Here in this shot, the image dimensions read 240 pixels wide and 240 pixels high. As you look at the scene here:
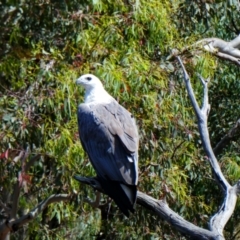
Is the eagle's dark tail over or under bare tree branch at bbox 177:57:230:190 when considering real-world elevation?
under

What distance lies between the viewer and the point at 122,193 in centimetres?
470

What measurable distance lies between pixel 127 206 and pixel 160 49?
267cm

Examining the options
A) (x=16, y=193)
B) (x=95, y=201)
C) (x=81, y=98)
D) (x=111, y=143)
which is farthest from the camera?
(x=16, y=193)

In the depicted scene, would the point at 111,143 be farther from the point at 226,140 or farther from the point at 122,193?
the point at 226,140

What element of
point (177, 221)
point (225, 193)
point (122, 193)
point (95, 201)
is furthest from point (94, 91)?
point (177, 221)

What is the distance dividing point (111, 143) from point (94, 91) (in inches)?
24.1

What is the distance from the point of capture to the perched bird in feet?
15.6

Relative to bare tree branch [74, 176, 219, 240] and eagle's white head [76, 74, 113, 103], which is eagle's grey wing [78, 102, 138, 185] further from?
bare tree branch [74, 176, 219, 240]

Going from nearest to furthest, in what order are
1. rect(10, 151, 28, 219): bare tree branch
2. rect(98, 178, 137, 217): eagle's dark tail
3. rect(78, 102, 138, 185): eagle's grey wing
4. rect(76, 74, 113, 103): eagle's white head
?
rect(98, 178, 137, 217): eagle's dark tail
rect(78, 102, 138, 185): eagle's grey wing
rect(76, 74, 113, 103): eagle's white head
rect(10, 151, 28, 219): bare tree branch

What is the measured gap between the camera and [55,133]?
20.7ft

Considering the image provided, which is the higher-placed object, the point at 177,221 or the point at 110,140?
the point at 177,221

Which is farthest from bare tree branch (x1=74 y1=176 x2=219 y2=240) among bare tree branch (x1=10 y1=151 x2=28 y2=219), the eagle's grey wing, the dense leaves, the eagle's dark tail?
bare tree branch (x1=10 y1=151 x2=28 y2=219)

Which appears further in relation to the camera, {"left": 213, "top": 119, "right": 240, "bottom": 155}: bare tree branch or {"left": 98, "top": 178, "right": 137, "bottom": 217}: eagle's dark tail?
{"left": 213, "top": 119, "right": 240, "bottom": 155}: bare tree branch

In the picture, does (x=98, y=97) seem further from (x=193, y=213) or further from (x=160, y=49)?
(x=193, y=213)
